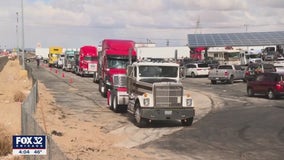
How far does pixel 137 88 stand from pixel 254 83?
1451 centimetres

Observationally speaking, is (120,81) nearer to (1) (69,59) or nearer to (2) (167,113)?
(2) (167,113)

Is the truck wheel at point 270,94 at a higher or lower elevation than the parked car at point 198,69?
A: lower

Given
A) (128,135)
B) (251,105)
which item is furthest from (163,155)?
(251,105)

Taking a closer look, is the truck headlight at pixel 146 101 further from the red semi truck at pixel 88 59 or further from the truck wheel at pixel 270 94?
the red semi truck at pixel 88 59

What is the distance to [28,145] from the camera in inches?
265

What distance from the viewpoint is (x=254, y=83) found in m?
32.1

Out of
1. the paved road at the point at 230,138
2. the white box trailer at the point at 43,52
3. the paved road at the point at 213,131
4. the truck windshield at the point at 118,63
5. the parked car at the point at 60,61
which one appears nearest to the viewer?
the paved road at the point at 230,138

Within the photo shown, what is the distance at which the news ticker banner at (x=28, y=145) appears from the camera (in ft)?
22.1

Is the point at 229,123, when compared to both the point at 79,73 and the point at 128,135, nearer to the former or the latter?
the point at 128,135

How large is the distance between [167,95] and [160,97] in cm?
28

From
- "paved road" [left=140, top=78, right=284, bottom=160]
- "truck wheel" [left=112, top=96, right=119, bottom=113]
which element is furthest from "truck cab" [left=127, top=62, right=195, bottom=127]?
"truck wheel" [left=112, top=96, right=119, bottom=113]

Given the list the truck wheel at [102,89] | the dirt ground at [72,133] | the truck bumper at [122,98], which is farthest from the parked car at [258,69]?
the dirt ground at [72,133]

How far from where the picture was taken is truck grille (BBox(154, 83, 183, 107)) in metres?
18.3

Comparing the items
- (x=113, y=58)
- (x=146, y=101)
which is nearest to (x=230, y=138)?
(x=146, y=101)
